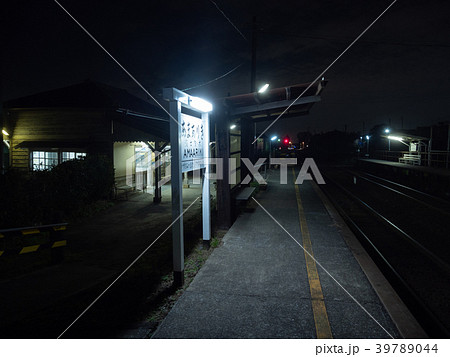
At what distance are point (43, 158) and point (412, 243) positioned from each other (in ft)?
49.2

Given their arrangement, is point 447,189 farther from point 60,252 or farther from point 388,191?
point 60,252

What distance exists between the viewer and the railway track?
12.5 feet

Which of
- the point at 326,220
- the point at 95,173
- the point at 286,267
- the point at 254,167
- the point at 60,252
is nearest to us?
the point at 286,267

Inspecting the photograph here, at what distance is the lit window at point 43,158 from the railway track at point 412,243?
12.9 meters

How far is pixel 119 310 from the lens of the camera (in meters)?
3.63

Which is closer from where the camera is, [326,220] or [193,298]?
[193,298]

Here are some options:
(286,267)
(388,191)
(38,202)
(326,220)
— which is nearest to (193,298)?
(286,267)

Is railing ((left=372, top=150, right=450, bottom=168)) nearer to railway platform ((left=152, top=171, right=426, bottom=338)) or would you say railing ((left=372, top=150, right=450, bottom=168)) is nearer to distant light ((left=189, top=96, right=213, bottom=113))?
railway platform ((left=152, top=171, right=426, bottom=338))

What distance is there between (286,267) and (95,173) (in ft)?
26.9

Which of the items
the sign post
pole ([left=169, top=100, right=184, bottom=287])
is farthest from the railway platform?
the sign post

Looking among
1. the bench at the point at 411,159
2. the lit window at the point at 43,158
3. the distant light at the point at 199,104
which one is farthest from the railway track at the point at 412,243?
the lit window at the point at 43,158

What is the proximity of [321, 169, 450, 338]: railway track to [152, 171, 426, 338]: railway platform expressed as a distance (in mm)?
506

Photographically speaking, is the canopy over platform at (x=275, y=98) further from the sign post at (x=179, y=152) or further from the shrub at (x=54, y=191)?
the shrub at (x=54, y=191)

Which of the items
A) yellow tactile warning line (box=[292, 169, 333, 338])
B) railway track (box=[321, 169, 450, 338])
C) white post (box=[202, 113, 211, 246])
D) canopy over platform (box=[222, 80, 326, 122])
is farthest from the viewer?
canopy over platform (box=[222, 80, 326, 122])
